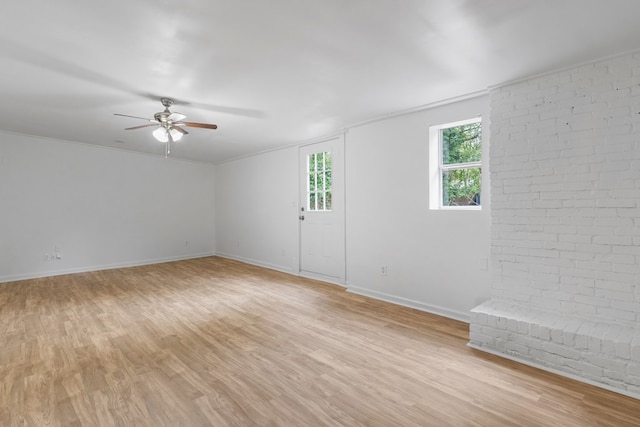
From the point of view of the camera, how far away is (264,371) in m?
2.33

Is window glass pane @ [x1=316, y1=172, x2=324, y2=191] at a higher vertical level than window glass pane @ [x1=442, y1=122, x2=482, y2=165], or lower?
lower

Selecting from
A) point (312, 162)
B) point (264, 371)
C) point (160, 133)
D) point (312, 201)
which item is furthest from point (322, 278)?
point (160, 133)

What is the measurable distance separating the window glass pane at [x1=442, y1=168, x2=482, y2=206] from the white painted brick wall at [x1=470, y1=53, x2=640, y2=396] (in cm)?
42

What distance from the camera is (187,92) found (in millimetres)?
3186

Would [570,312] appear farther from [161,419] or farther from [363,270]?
[161,419]

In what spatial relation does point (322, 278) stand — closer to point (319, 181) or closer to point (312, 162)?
point (319, 181)

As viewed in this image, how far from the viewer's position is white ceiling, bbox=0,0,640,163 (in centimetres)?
187

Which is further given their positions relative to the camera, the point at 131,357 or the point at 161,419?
the point at 131,357

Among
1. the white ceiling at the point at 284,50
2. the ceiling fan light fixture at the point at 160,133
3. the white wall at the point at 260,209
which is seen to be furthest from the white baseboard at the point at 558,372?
the ceiling fan light fixture at the point at 160,133

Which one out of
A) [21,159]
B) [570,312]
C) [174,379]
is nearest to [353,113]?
[570,312]

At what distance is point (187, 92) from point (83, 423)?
9.31 feet

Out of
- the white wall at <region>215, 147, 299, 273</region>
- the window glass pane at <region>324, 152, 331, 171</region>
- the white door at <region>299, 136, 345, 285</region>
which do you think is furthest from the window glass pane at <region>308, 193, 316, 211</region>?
the window glass pane at <region>324, 152, 331, 171</region>

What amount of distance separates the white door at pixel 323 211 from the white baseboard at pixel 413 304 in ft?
1.78

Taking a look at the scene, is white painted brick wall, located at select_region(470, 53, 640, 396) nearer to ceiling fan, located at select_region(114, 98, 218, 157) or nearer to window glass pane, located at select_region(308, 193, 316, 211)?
window glass pane, located at select_region(308, 193, 316, 211)
